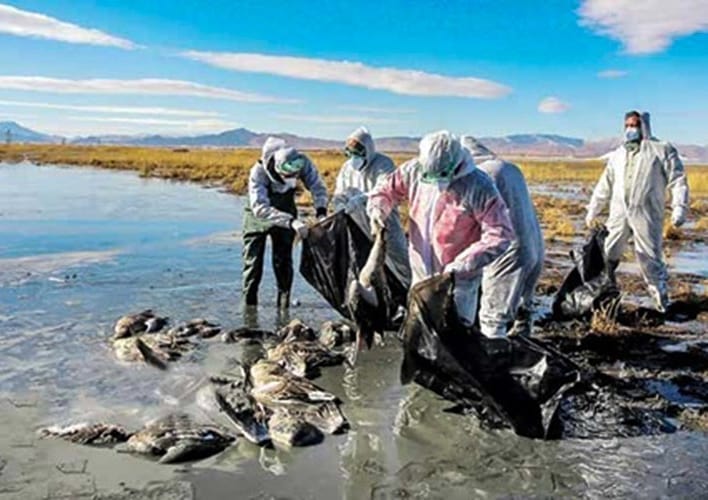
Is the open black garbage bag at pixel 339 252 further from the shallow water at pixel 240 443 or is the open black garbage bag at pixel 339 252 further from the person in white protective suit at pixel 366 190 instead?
the shallow water at pixel 240 443

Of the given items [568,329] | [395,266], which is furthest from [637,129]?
[395,266]

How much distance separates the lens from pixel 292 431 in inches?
200

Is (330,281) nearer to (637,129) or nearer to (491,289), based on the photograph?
(491,289)

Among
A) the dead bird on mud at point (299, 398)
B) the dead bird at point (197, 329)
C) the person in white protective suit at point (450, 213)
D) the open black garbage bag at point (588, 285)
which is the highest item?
the person in white protective suit at point (450, 213)

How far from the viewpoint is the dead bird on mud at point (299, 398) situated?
17.7 feet

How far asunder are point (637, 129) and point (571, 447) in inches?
168

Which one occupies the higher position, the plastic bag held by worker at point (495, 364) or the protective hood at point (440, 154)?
the protective hood at point (440, 154)

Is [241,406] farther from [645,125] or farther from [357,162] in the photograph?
[645,125]

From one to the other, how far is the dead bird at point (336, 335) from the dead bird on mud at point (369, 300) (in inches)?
34.4

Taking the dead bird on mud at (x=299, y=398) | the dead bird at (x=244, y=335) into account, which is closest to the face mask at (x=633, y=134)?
the dead bird at (x=244, y=335)

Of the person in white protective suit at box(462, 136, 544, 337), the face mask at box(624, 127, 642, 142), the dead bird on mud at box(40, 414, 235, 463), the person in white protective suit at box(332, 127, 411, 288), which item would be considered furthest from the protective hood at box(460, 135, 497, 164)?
the dead bird on mud at box(40, 414, 235, 463)

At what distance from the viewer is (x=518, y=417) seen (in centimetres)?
521

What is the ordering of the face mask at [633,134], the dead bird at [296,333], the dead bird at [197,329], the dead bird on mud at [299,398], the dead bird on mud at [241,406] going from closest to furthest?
the dead bird on mud at [241,406], the dead bird on mud at [299,398], the dead bird at [296,333], the dead bird at [197,329], the face mask at [633,134]

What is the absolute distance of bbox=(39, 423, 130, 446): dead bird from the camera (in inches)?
197
